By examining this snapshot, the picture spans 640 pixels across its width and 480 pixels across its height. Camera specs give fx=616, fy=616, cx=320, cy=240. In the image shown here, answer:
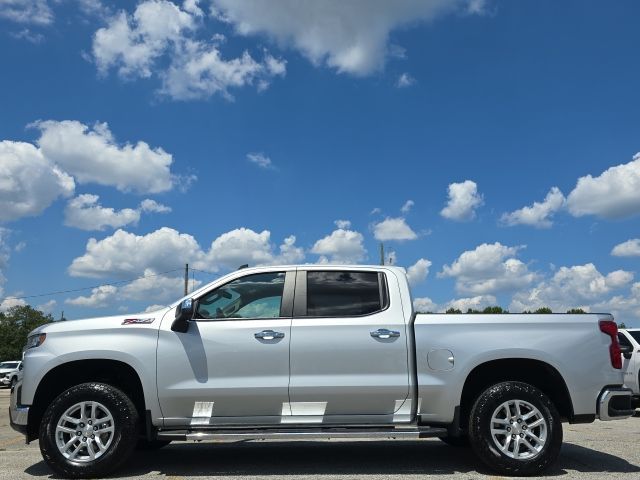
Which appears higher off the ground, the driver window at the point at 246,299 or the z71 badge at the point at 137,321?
the driver window at the point at 246,299

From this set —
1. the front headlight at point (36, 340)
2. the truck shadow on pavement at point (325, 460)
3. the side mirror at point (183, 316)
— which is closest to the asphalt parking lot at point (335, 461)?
the truck shadow on pavement at point (325, 460)

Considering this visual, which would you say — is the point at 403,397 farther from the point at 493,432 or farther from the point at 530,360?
the point at 530,360

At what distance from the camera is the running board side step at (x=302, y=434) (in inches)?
218

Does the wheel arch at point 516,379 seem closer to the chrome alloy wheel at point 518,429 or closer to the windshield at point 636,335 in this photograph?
the chrome alloy wheel at point 518,429

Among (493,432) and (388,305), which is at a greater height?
(388,305)

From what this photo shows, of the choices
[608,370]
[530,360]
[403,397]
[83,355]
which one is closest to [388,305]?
[403,397]

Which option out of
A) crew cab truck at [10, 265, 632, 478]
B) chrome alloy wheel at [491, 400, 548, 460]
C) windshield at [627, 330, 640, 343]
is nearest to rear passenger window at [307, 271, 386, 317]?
crew cab truck at [10, 265, 632, 478]

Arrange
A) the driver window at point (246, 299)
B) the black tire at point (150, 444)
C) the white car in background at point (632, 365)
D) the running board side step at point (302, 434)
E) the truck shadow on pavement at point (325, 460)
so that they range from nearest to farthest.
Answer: the running board side step at point (302, 434)
the truck shadow on pavement at point (325, 460)
the driver window at point (246, 299)
the black tire at point (150, 444)
the white car in background at point (632, 365)

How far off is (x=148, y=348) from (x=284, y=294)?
1387mm

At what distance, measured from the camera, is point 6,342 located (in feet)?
305

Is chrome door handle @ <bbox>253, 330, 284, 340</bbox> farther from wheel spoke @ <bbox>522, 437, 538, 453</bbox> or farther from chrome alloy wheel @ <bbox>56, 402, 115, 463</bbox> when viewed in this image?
wheel spoke @ <bbox>522, 437, 538, 453</bbox>

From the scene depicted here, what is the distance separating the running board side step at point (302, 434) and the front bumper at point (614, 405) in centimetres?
149

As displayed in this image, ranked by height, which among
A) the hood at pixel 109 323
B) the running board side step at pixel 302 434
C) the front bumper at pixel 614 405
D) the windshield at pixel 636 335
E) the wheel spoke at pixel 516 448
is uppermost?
the windshield at pixel 636 335

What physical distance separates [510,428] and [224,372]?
270cm
